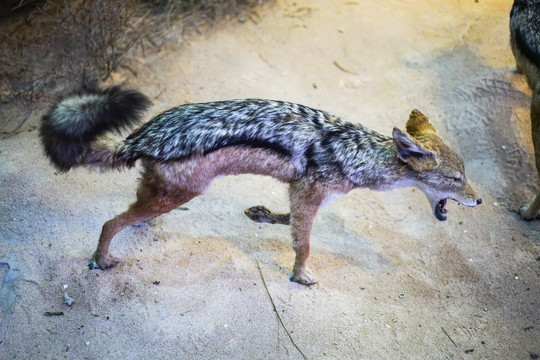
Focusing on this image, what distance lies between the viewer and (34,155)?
20.1 feet

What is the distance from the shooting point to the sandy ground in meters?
4.68

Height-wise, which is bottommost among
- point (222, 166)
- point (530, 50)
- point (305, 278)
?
point (305, 278)

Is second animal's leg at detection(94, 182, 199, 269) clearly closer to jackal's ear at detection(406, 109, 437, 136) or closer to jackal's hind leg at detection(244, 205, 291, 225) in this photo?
jackal's hind leg at detection(244, 205, 291, 225)

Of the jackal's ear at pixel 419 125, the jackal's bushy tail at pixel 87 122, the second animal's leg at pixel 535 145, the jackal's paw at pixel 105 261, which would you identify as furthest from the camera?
the second animal's leg at pixel 535 145

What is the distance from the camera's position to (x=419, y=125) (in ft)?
17.1

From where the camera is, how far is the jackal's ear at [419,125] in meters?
5.18

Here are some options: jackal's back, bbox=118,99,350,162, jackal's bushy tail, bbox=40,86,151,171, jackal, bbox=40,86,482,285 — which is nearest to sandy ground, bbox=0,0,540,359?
jackal, bbox=40,86,482,285

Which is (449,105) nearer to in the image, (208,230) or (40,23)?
(208,230)

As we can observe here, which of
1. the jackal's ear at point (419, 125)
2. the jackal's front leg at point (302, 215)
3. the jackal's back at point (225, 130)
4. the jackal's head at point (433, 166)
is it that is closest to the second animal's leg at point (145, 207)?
the jackal's back at point (225, 130)

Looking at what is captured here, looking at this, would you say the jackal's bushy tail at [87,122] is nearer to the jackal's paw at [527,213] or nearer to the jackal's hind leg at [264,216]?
the jackal's hind leg at [264,216]

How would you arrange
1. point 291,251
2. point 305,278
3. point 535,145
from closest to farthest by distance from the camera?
point 305,278 < point 291,251 < point 535,145

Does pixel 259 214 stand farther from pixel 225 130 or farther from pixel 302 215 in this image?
pixel 225 130

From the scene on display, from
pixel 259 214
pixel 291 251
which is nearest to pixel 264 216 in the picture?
pixel 259 214

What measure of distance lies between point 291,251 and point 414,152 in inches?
67.1
